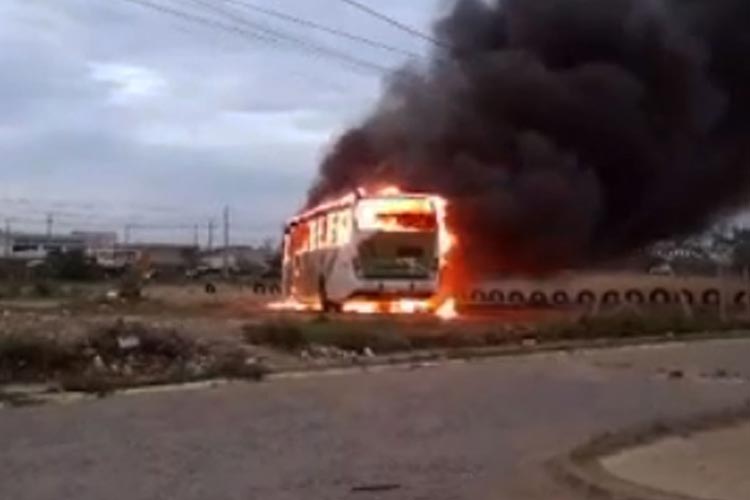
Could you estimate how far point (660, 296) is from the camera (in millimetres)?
52250

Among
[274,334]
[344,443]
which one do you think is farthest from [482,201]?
[344,443]

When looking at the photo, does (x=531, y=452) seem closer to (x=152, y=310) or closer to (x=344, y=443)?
(x=344, y=443)

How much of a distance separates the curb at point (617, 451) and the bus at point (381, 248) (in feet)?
70.1

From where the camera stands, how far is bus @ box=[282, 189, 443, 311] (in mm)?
39719

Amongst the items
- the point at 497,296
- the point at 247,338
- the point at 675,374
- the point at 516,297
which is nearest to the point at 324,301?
the point at 247,338

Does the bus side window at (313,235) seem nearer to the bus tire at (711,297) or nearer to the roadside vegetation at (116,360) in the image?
the bus tire at (711,297)

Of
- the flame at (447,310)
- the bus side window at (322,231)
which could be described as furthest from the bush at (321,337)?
the bus side window at (322,231)

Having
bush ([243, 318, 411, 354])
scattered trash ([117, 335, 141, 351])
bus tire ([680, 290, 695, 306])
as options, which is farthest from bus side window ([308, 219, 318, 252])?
scattered trash ([117, 335, 141, 351])

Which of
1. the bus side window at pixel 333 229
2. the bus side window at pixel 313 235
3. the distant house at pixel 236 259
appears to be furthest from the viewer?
the distant house at pixel 236 259

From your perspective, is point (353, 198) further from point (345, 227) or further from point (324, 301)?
point (324, 301)

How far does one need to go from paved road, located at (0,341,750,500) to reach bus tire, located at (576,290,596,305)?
26.0 metres

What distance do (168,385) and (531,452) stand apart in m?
9.36

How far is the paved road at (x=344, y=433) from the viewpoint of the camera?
Result: 12156 millimetres

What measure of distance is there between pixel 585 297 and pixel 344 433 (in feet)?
125
